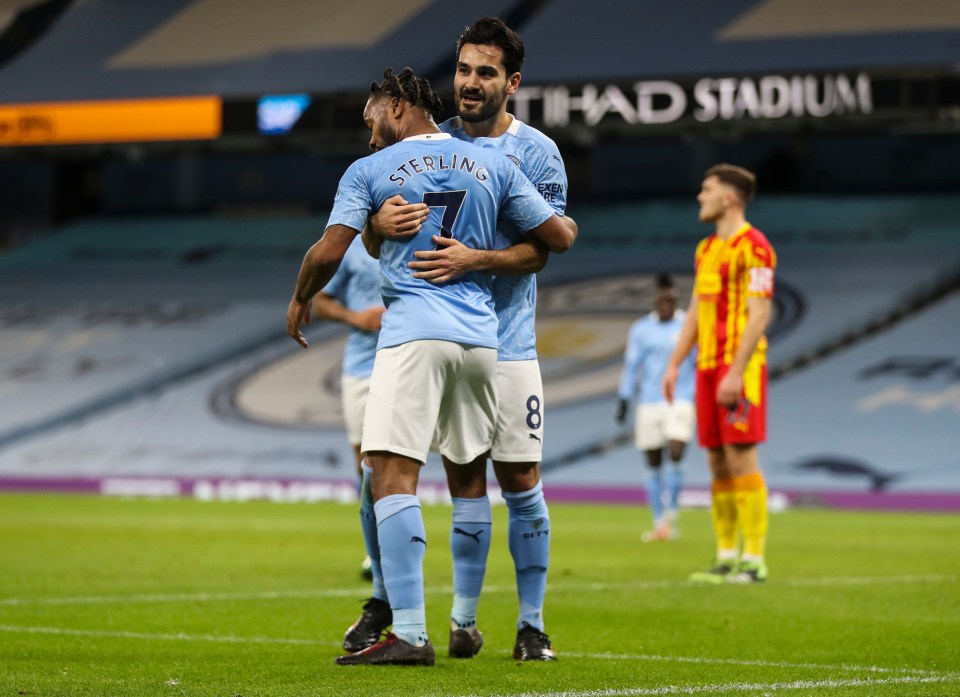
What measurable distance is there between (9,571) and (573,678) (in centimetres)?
547

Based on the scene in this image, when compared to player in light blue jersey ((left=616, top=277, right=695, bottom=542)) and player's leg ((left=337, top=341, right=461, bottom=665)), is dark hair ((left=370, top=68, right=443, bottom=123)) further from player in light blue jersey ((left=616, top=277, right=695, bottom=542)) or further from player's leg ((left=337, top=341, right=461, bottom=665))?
player in light blue jersey ((left=616, top=277, right=695, bottom=542))

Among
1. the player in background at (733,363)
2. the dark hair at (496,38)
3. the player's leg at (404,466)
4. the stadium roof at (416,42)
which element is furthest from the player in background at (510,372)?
the stadium roof at (416,42)

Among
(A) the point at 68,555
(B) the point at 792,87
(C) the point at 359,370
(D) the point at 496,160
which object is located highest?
(B) the point at 792,87

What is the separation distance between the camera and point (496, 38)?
5.79 m

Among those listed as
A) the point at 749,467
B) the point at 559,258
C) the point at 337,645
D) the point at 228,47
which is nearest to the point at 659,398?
the point at 749,467

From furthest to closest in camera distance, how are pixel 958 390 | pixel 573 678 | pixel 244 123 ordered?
1. pixel 244 123
2. pixel 958 390
3. pixel 573 678

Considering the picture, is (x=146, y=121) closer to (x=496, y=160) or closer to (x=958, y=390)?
(x=958, y=390)

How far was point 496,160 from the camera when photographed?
5676 millimetres

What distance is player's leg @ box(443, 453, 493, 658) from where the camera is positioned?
595cm

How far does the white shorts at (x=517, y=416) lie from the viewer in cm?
585

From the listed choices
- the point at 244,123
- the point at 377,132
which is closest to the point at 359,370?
the point at 377,132

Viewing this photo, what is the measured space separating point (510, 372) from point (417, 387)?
526 millimetres

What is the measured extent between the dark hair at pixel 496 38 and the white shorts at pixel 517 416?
3.71ft

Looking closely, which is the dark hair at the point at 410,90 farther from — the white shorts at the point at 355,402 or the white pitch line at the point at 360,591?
the white shorts at the point at 355,402
